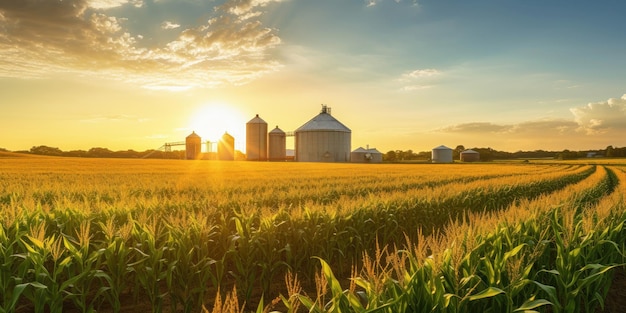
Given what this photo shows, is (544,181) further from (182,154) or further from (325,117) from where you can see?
(182,154)

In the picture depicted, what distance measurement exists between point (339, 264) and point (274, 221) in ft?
7.40

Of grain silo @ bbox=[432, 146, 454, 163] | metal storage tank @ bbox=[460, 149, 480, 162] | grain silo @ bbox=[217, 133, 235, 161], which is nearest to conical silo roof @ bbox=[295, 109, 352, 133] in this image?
grain silo @ bbox=[217, 133, 235, 161]

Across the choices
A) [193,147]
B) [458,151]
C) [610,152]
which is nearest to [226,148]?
[193,147]

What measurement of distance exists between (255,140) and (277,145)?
551 centimetres

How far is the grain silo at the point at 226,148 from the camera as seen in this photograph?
344 ft

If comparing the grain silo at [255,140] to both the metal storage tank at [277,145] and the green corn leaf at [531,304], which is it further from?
the green corn leaf at [531,304]

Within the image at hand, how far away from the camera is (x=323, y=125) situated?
97.5 metres

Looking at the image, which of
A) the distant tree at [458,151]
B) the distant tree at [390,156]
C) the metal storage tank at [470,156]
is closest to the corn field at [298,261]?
the distant tree at [390,156]

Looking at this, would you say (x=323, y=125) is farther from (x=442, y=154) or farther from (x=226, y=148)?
(x=442, y=154)

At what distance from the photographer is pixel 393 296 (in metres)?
3.76

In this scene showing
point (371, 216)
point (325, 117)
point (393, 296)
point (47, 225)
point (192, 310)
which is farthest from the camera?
point (325, 117)

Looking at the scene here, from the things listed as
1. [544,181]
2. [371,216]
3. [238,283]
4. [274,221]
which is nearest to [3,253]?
[238,283]

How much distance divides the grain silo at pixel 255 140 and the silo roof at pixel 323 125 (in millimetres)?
8578

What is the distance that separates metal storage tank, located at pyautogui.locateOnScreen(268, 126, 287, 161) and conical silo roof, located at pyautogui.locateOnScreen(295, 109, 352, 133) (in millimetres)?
4788
